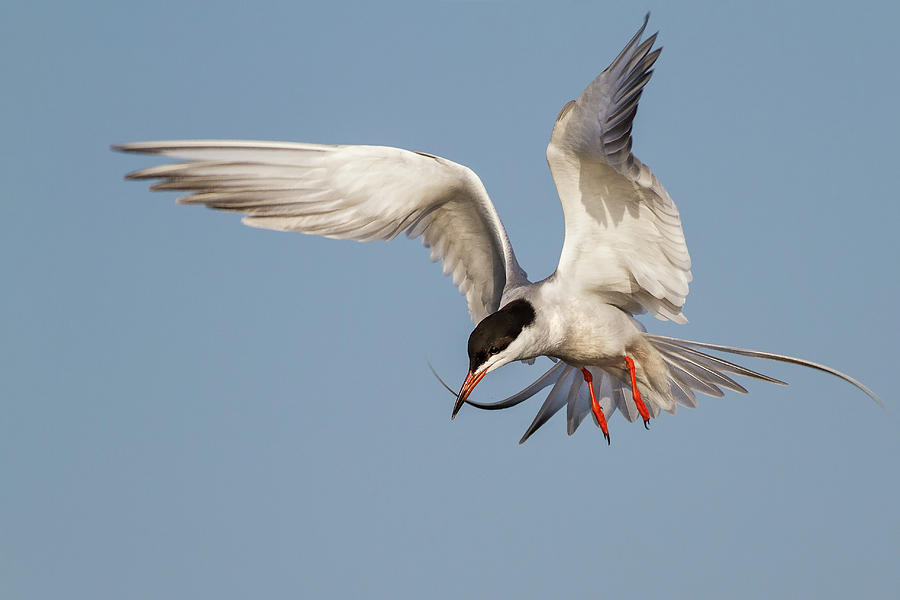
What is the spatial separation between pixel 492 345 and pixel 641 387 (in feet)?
6.54

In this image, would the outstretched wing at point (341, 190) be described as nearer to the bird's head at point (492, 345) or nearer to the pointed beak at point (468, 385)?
the bird's head at point (492, 345)

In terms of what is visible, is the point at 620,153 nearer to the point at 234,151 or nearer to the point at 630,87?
the point at 630,87

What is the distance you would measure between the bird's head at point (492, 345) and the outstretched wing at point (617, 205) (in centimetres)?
77

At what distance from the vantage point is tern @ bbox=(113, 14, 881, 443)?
19.9 feet

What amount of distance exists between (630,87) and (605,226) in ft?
4.16

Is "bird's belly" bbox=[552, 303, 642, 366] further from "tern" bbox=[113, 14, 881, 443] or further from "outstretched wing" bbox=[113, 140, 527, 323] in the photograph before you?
"outstretched wing" bbox=[113, 140, 527, 323]

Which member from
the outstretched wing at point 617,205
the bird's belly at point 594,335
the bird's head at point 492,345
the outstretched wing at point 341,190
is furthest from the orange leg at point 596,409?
the bird's head at point 492,345

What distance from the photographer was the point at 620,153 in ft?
20.0

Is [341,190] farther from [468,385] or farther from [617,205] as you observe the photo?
[617,205]

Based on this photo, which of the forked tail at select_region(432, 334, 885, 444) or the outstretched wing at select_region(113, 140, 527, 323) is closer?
the outstretched wing at select_region(113, 140, 527, 323)

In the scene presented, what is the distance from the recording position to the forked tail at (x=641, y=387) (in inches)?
297

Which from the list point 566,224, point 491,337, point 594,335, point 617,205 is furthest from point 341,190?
point 594,335

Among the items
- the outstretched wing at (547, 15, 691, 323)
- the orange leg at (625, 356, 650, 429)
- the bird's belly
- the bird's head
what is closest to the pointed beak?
the bird's head

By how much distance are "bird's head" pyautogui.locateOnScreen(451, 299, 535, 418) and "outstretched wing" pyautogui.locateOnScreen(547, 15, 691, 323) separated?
0.77 metres
